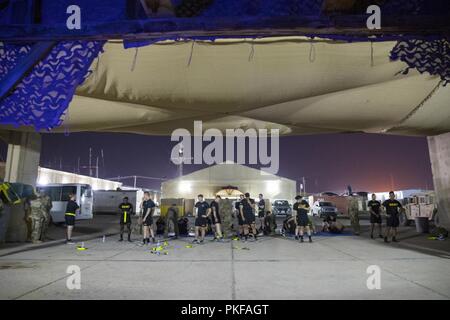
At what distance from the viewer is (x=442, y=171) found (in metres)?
11.5

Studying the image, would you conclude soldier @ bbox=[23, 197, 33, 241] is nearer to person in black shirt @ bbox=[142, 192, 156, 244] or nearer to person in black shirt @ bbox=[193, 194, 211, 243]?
person in black shirt @ bbox=[142, 192, 156, 244]

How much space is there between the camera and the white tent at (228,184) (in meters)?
34.3

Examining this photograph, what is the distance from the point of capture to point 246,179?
35000 mm

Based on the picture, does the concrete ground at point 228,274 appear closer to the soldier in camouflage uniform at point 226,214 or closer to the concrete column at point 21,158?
the concrete column at point 21,158

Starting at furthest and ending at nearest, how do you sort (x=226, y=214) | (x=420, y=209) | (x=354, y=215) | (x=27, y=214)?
(x=420, y=209), (x=226, y=214), (x=354, y=215), (x=27, y=214)

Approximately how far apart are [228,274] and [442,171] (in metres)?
10.6

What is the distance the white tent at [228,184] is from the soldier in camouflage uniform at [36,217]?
23.7 m

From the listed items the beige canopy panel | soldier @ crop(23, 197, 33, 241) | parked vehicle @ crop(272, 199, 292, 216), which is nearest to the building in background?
parked vehicle @ crop(272, 199, 292, 216)

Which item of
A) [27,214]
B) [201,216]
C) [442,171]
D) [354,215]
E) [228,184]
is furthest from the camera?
[228,184]

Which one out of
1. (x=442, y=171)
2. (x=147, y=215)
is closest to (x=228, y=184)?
(x=147, y=215)

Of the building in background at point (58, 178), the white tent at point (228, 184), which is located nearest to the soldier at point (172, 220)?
the white tent at point (228, 184)

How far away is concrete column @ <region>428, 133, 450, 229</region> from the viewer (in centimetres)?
1120

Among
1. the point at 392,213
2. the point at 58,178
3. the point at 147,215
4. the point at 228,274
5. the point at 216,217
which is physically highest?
the point at 58,178
